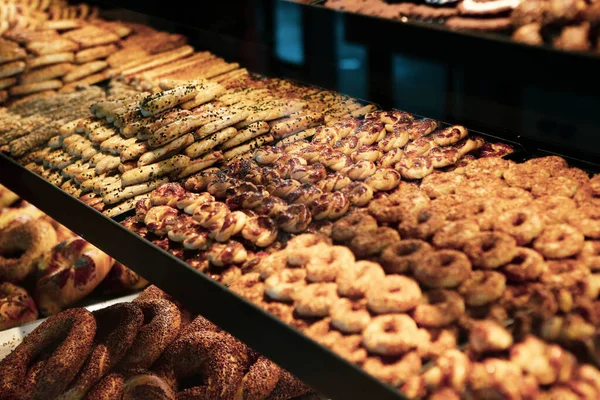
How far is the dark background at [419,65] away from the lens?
4.50 feet

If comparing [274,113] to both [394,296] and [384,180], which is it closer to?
[384,180]

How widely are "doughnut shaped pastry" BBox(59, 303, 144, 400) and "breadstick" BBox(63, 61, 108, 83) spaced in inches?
65.3

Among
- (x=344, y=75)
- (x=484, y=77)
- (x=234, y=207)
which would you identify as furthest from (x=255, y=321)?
(x=344, y=75)

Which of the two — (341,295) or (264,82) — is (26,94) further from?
(341,295)

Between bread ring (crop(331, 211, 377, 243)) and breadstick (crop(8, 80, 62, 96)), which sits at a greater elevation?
bread ring (crop(331, 211, 377, 243))

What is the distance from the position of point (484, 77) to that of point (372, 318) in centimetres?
58

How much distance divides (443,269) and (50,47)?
10.4ft

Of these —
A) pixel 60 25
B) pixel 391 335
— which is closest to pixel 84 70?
pixel 60 25

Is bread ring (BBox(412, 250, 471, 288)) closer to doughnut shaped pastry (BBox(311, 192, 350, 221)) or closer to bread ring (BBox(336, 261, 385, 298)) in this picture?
bread ring (BBox(336, 261, 385, 298))

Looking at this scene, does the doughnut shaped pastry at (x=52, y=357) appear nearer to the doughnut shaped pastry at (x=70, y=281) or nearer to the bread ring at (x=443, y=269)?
the doughnut shaped pastry at (x=70, y=281)

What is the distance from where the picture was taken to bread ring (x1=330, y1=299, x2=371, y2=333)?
61.5 inches

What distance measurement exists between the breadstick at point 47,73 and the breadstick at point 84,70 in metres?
0.04

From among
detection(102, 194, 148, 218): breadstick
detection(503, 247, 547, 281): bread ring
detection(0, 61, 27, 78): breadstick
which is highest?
detection(503, 247, 547, 281): bread ring

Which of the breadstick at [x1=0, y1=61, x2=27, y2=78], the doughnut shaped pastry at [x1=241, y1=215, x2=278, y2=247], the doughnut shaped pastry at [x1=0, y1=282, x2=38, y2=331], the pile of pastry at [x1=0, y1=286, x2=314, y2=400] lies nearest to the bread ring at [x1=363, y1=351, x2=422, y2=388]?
the doughnut shaped pastry at [x1=241, y1=215, x2=278, y2=247]
